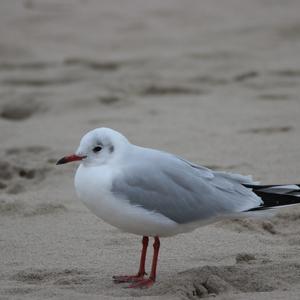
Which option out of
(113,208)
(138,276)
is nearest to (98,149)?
(113,208)

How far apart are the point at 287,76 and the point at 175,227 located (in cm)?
420

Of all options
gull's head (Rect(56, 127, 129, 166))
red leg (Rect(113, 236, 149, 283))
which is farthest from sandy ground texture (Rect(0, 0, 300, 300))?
gull's head (Rect(56, 127, 129, 166))

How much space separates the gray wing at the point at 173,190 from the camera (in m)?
3.74

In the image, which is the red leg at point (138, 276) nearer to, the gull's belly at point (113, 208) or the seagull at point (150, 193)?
the seagull at point (150, 193)

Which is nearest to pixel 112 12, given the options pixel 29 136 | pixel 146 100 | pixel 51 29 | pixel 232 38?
pixel 51 29

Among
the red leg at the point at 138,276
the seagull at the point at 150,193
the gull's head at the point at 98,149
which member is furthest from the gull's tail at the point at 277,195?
the gull's head at the point at 98,149

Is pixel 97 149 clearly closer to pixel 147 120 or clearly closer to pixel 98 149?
pixel 98 149

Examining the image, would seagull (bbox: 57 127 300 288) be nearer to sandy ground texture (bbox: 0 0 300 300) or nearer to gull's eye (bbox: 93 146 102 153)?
gull's eye (bbox: 93 146 102 153)

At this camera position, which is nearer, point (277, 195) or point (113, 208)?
point (113, 208)

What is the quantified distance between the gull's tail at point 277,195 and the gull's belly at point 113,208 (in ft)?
1.43

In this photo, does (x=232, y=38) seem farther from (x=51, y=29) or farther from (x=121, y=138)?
(x=121, y=138)

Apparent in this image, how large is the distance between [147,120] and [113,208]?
3.09 meters

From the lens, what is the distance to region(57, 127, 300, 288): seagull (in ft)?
12.1

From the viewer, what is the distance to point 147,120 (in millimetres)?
6734
